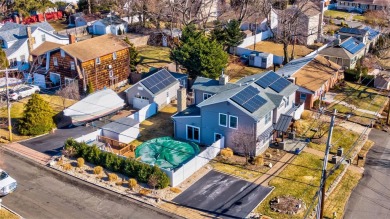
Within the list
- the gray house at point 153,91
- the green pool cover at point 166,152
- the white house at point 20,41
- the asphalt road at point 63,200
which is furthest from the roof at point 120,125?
the white house at point 20,41

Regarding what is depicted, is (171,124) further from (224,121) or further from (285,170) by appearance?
(285,170)

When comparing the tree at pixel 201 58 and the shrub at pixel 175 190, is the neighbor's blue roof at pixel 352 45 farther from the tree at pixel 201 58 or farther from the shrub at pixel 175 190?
the shrub at pixel 175 190

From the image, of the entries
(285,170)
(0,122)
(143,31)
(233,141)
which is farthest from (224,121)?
(143,31)

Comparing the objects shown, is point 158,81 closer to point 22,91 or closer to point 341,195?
point 22,91

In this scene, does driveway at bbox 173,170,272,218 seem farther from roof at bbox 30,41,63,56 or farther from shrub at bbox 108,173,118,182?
roof at bbox 30,41,63,56

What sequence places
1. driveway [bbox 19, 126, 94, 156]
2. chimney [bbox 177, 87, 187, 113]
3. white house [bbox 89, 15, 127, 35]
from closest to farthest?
1. driveway [bbox 19, 126, 94, 156]
2. chimney [bbox 177, 87, 187, 113]
3. white house [bbox 89, 15, 127, 35]

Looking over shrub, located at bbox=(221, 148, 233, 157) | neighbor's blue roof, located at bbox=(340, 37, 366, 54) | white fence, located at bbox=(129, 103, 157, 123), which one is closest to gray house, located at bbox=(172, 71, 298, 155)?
shrub, located at bbox=(221, 148, 233, 157)
